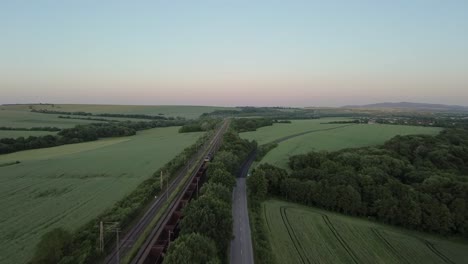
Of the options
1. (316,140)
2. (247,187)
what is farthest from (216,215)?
(316,140)

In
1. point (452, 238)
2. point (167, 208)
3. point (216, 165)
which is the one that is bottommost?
point (452, 238)

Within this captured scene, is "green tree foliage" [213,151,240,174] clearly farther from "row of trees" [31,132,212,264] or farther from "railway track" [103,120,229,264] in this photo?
"row of trees" [31,132,212,264]

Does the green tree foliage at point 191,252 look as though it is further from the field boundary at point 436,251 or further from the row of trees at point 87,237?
the field boundary at point 436,251

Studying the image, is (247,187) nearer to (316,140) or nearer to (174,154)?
(174,154)

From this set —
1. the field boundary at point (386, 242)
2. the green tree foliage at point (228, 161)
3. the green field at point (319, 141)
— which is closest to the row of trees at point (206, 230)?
the green tree foliage at point (228, 161)

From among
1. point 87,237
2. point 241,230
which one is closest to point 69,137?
point 87,237

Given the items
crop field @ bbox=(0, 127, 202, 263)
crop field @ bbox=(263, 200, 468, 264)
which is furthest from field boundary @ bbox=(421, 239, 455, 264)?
crop field @ bbox=(0, 127, 202, 263)
